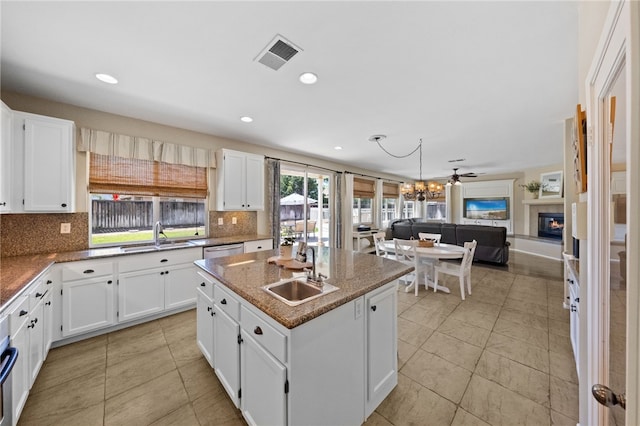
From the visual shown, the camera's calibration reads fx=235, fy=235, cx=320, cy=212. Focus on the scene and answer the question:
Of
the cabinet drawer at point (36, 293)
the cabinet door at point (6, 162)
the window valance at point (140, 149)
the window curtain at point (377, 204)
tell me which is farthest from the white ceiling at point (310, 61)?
the window curtain at point (377, 204)

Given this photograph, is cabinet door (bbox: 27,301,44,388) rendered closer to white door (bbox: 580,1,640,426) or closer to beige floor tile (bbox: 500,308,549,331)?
white door (bbox: 580,1,640,426)

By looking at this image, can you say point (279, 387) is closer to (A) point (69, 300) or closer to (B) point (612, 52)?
(B) point (612, 52)

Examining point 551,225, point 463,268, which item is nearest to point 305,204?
point 463,268

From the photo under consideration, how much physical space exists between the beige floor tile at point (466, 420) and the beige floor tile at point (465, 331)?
0.98 metres

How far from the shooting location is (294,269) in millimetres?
1972

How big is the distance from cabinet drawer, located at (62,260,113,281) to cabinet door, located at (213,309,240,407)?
5.55 ft

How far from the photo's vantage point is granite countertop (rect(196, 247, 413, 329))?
123 centimetres

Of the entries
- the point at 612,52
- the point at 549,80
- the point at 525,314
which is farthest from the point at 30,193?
the point at 525,314

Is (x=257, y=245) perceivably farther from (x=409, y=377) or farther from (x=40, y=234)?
(x=409, y=377)

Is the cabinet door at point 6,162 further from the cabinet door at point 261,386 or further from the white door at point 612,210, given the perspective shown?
the white door at point 612,210

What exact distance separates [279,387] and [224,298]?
75 cm

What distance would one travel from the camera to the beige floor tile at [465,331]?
8.22 feet

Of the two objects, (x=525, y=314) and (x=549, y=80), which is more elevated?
(x=549, y=80)

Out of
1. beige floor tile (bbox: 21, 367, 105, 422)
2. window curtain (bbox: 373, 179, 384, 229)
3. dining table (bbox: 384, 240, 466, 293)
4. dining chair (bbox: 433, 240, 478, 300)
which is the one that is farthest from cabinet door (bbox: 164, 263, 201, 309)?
window curtain (bbox: 373, 179, 384, 229)
